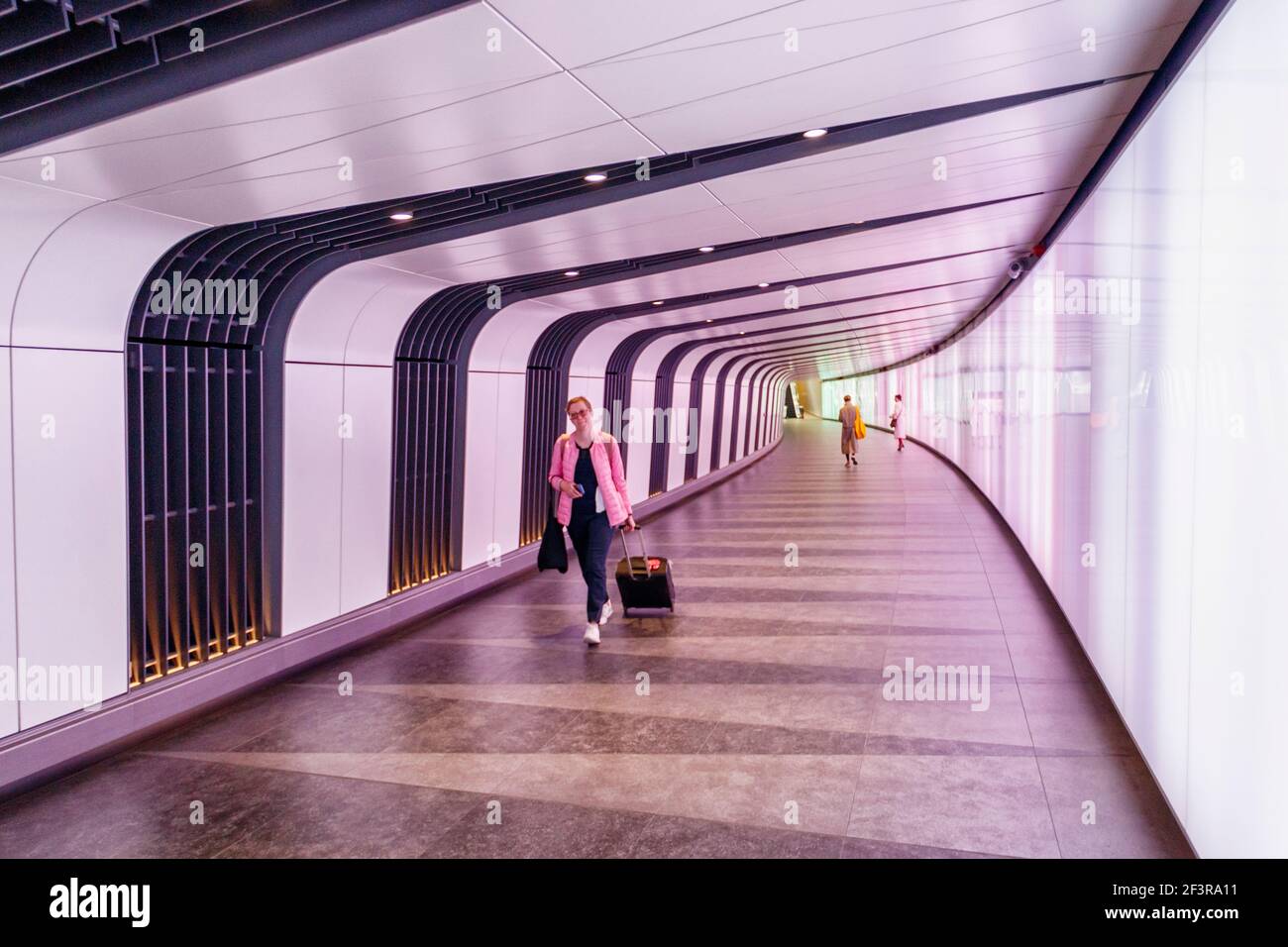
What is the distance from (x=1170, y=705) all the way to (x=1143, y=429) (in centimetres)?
138

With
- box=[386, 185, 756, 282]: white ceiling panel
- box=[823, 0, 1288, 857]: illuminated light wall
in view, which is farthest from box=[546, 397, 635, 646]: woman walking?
box=[823, 0, 1288, 857]: illuminated light wall

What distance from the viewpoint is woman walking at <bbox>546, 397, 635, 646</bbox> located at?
318 inches

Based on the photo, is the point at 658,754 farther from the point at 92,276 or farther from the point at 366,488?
the point at 366,488

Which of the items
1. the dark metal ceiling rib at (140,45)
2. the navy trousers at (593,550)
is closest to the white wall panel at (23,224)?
the dark metal ceiling rib at (140,45)

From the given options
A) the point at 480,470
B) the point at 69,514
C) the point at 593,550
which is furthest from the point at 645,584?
the point at 69,514

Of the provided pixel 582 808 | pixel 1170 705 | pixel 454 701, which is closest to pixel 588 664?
pixel 454 701

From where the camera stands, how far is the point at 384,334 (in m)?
8.61

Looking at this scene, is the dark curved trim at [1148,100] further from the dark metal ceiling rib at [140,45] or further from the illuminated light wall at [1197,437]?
the dark metal ceiling rib at [140,45]

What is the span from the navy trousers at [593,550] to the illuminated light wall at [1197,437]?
355 cm

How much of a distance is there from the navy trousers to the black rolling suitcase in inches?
26.9

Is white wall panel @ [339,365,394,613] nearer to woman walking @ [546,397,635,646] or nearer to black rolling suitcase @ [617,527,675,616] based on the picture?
woman walking @ [546,397,635,646]

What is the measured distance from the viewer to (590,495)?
8.13m

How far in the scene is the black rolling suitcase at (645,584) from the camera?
8.91m

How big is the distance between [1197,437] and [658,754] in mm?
3057
